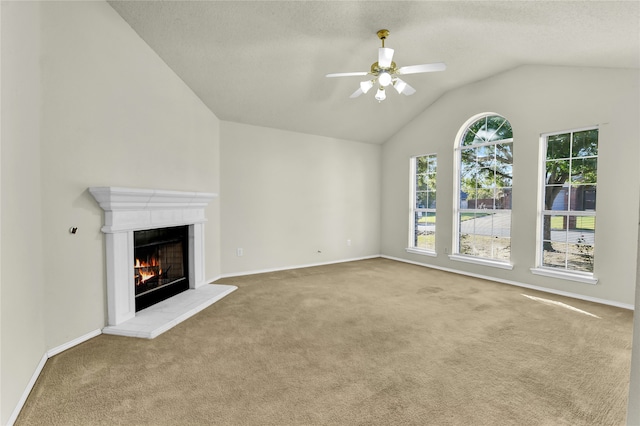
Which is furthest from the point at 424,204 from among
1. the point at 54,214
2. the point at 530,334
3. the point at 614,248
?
the point at 54,214

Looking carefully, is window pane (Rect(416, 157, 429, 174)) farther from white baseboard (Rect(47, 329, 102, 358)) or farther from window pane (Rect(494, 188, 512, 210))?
white baseboard (Rect(47, 329, 102, 358))

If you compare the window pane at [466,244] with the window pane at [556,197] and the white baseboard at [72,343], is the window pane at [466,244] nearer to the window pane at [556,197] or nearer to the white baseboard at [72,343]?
the window pane at [556,197]

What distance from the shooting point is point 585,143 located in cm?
394

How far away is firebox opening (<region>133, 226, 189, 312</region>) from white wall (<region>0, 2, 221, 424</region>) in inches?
20.2

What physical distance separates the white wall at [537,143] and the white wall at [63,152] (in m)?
4.51

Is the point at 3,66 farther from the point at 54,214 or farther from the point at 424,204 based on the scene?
the point at 424,204

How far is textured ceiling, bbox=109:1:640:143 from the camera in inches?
112

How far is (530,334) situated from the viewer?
283cm

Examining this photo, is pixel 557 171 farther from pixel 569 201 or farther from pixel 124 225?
pixel 124 225

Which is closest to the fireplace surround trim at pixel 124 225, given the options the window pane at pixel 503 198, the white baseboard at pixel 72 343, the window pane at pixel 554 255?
the white baseboard at pixel 72 343

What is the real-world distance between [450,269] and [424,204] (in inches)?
54.4

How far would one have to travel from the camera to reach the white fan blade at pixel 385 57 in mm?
2844

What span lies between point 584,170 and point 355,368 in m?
3.96

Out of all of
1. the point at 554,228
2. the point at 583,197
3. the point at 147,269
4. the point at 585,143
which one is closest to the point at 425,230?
the point at 554,228
